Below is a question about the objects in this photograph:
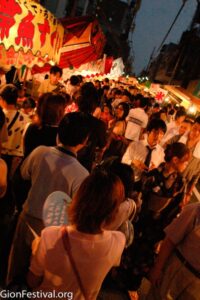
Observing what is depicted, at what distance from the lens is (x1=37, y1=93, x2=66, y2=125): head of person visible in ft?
12.8

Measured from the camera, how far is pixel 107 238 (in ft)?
7.26

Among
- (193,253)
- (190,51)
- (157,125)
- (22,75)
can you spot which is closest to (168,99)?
(190,51)

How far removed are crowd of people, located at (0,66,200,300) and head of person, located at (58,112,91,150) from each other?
0.01 metres

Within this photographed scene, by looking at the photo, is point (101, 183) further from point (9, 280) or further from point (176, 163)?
point (176, 163)

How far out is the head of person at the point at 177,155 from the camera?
4551 mm

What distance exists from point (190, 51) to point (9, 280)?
45362 mm

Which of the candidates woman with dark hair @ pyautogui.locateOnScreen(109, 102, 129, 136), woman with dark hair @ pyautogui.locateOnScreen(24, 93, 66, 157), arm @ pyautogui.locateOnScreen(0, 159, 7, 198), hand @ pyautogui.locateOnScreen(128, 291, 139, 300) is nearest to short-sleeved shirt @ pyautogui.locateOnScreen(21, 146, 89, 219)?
arm @ pyautogui.locateOnScreen(0, 159, 7, 198)

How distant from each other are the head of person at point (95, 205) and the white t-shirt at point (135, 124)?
5.22m

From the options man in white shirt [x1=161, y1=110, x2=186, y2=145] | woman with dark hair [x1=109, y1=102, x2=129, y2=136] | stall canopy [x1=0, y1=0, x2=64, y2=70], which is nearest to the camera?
stall canopy [x1=0, y1=0, x2=64, y2=70]

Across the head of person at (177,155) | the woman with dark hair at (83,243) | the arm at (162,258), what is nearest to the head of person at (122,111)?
the head of person at (177,155)

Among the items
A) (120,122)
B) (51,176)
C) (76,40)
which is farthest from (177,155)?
(76,40)

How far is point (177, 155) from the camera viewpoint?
456 centimetres

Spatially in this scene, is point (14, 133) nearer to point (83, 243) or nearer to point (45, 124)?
point (45, 124)

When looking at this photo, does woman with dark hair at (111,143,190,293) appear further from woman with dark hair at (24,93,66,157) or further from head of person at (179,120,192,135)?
head of person at (179,120,192,135)
